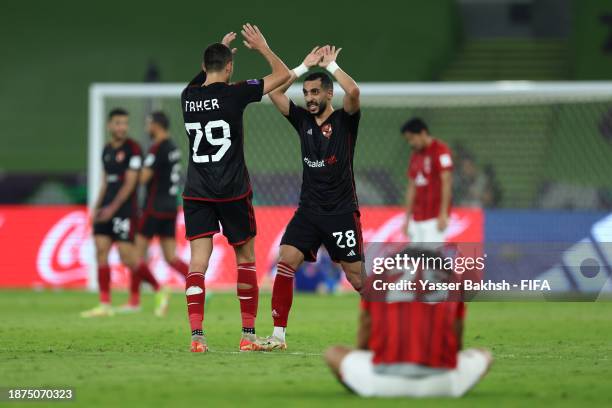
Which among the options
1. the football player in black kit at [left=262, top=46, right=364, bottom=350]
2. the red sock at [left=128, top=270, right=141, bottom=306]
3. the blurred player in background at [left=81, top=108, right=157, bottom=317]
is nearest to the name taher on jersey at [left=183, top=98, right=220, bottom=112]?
the football player in black kit at [left=262, top=46, right=364, bottom=350]

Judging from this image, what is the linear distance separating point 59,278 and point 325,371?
12.9 metres

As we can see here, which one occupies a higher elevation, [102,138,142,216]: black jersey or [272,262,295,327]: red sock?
[102,138,142,216]: black jersey

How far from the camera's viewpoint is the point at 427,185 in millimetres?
16391

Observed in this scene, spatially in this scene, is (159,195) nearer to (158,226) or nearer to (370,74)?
(158,226)

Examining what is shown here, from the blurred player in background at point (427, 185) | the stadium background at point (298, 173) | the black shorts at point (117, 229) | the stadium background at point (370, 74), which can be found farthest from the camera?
the stadium background at point (370, 74)

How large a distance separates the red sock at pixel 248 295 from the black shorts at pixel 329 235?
363mm

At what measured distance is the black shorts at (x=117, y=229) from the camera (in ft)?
50.5

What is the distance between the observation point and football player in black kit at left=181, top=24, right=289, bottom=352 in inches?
373

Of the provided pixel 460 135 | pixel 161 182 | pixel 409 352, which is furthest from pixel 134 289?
pixel 409 352

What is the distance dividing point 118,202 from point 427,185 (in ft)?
13.2

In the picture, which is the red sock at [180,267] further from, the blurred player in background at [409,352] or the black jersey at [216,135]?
the blurred player in background at [409,352]

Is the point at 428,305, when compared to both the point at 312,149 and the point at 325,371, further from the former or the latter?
the point at 312,149

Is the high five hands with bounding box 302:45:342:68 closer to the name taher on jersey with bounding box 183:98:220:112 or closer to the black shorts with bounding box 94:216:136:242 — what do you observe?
the name taher on jersey with bounding box 183:98:220:112

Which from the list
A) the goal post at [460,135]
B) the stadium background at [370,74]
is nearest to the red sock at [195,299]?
the goal post at [460,135]
